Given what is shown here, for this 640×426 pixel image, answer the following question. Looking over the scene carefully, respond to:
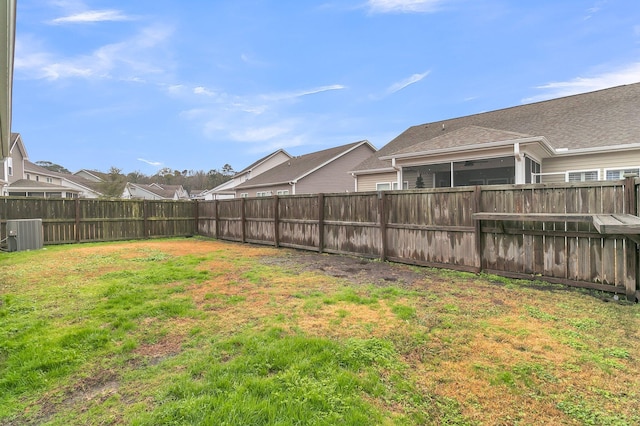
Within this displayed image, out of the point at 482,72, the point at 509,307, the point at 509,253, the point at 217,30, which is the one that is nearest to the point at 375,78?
the point at 482,72

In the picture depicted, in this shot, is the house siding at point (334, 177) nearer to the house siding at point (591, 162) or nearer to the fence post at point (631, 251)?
the house siding at point (591, 162)

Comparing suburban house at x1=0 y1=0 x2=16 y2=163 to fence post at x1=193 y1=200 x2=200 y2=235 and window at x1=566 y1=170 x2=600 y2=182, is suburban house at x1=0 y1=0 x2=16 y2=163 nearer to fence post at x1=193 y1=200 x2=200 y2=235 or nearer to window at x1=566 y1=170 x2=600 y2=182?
fence post at x1=193 y1=200 x2=200 y2=235

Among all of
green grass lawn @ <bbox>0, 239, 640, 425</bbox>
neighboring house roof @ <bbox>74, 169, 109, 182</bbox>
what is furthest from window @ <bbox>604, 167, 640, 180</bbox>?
neighboring house roof @ <bbox>74, 169, 109, 182</bbox>

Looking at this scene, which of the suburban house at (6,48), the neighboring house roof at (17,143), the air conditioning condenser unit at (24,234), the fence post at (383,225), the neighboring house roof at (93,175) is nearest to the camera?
the suburban house at (6,48)

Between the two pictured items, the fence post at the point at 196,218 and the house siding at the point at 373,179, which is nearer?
the house siding at the point at 373,179

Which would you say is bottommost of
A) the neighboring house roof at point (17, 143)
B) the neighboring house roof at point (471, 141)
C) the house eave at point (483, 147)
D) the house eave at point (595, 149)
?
the house eave at point (595, 149)

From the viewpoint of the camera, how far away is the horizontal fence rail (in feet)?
15.4

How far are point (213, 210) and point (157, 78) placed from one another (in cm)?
1399

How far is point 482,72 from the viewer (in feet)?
59.2

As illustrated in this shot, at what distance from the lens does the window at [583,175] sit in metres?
10.7

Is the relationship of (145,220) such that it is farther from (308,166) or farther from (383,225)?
(383,225)

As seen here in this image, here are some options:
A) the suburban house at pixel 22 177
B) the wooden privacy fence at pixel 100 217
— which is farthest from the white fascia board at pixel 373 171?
the suburban house at pixel 22 177

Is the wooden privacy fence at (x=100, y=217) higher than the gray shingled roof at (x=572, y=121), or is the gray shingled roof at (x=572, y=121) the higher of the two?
the gray shingled roof at (x=572, y=121)

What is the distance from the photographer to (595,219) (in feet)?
13.6
